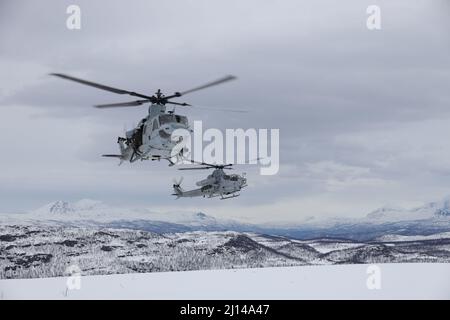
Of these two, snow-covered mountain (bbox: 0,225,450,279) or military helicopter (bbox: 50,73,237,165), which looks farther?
snow-covered mountain (bbox: 0,225,450,279)

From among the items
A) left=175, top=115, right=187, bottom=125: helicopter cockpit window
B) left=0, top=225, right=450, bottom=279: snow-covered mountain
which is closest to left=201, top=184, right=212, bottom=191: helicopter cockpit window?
left=175, top=115, right=187, bottom=125: helicopter cockpit window

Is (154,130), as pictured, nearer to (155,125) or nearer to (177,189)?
(155,125)

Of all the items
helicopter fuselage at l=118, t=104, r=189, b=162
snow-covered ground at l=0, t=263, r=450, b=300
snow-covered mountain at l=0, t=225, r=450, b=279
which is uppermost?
helicopter fuselage at l=118, t=104, r=189, b=162

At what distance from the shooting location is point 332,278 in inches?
1204

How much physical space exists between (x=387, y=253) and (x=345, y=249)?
8.60 m

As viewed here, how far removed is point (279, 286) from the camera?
23797 mm

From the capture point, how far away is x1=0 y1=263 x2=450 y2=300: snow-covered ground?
1888cm

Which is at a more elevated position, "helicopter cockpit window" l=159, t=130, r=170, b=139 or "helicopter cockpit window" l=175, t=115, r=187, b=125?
"helicopter cockpit window" l=175, t=115, r=187, b=125

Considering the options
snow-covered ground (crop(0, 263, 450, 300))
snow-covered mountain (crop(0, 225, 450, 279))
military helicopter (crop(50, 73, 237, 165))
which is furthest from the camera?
snow-covered mountain (crop(0, 225, 450, 279))

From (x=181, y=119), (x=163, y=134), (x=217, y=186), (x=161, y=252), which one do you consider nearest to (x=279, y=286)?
(x=217, y=186)

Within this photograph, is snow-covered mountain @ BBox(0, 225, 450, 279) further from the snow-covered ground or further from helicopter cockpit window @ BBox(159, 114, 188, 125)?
helicopter cockpit window @ BBox(159, 114, 188, 125)

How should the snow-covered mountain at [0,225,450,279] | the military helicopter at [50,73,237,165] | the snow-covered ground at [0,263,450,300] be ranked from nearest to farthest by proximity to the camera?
the military helicopter at [50,73,237,165], the snow-covered ground at [0,263,450,300], the snow-covered mountain at [0,225,450,279]

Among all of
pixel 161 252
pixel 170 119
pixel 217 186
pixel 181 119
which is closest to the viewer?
pixel 170 119

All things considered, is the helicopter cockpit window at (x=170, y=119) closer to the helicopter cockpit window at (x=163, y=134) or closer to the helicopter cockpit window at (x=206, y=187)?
the helicopter cockpit window at (x=163, y=134)
